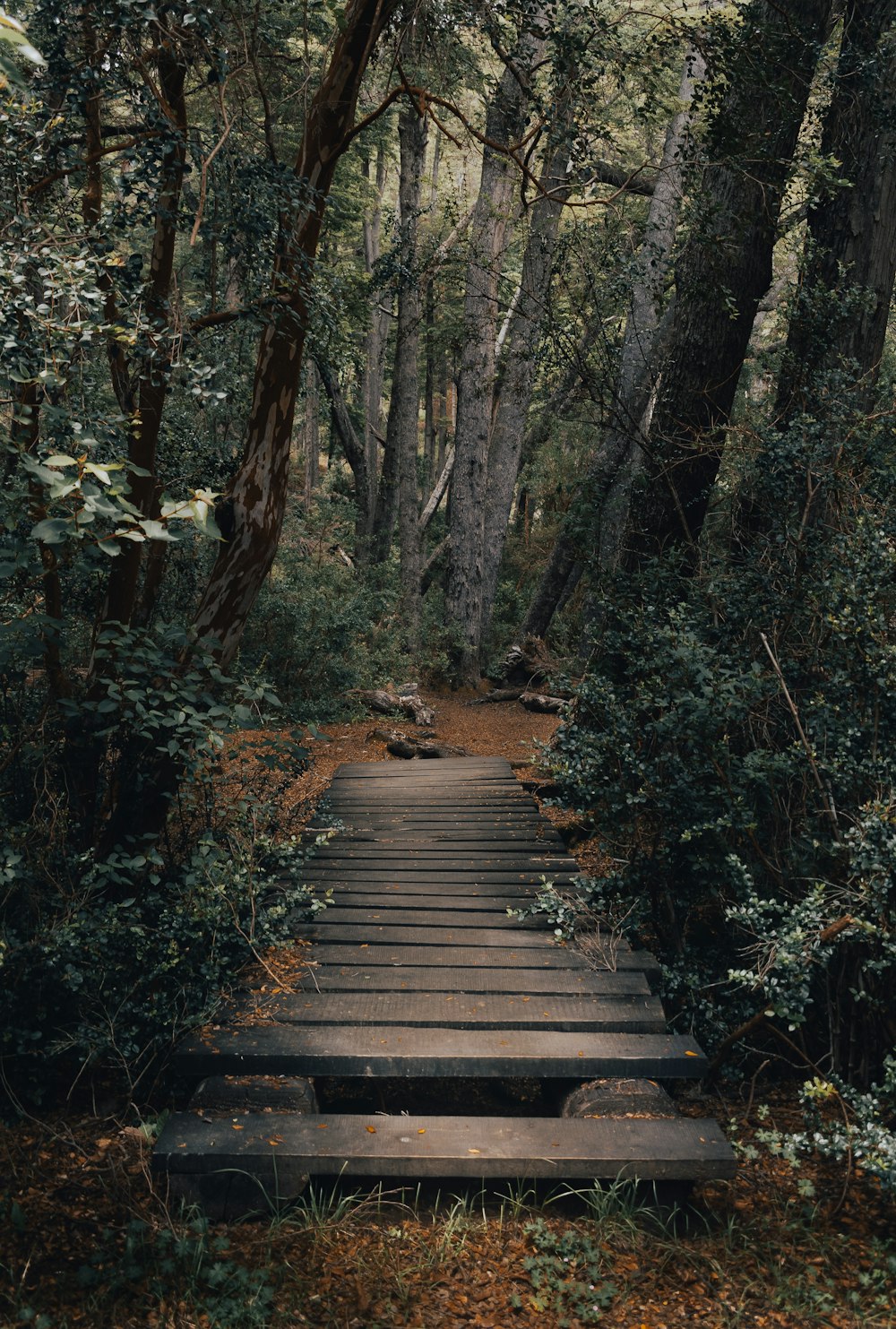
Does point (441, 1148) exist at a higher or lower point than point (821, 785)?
lower

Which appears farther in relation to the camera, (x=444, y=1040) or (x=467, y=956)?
(x=467, y=956)

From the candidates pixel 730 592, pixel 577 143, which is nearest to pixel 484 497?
pixel 577 143

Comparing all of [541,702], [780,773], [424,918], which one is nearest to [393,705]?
[541,702]

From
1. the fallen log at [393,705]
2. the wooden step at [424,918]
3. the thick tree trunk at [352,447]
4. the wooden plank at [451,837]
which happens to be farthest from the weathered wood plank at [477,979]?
the thick tree trunk at [352,447]

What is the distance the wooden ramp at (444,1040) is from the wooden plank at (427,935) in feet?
0.04

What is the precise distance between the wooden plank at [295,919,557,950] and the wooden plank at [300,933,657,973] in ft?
0.12

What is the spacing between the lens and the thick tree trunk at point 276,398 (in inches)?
218

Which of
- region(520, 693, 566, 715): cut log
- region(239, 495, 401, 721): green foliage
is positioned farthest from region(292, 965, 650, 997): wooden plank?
region(520, 693, 566, 715): cut log

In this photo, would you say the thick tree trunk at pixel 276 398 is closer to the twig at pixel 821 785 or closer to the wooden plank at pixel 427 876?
the wooden plank at pixel 427 876

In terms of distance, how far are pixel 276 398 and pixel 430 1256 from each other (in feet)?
15.1

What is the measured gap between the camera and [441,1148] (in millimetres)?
3295

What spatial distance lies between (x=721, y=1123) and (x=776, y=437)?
3340mm

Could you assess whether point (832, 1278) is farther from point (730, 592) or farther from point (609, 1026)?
point (730, 592)

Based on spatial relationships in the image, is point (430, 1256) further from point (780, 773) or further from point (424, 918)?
point (780, 773)
